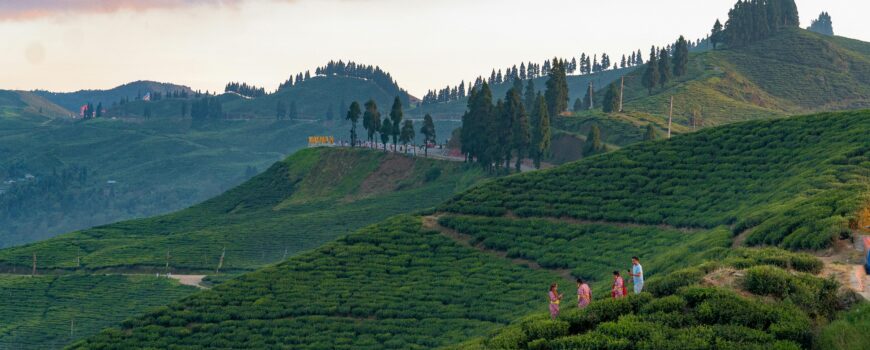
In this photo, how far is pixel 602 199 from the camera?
76.5m

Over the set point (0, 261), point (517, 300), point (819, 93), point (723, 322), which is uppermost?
point (819, 93)

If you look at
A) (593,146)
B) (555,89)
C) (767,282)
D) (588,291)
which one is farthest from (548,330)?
(555,89)

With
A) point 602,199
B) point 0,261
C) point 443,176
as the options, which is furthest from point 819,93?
point 0,261

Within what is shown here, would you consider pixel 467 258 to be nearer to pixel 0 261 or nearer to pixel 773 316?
pixel 773 316

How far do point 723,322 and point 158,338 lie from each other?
4348 cm

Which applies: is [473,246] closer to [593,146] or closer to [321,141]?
[593,146]

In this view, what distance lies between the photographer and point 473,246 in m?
73.6

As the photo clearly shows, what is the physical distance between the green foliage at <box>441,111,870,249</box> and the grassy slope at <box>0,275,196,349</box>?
117 ft

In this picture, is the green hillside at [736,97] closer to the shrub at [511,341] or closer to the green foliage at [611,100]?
the green foliage at [611,100]

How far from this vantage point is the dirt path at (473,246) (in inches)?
2531

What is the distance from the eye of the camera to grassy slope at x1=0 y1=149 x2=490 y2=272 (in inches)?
4422

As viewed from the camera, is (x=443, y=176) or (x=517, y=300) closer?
(x=517, y=300)

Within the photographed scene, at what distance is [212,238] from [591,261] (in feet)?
236

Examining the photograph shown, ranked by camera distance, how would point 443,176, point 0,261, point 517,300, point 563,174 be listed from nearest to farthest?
point 517,300 → point 563,174 → point 0,261 → point 443,176
